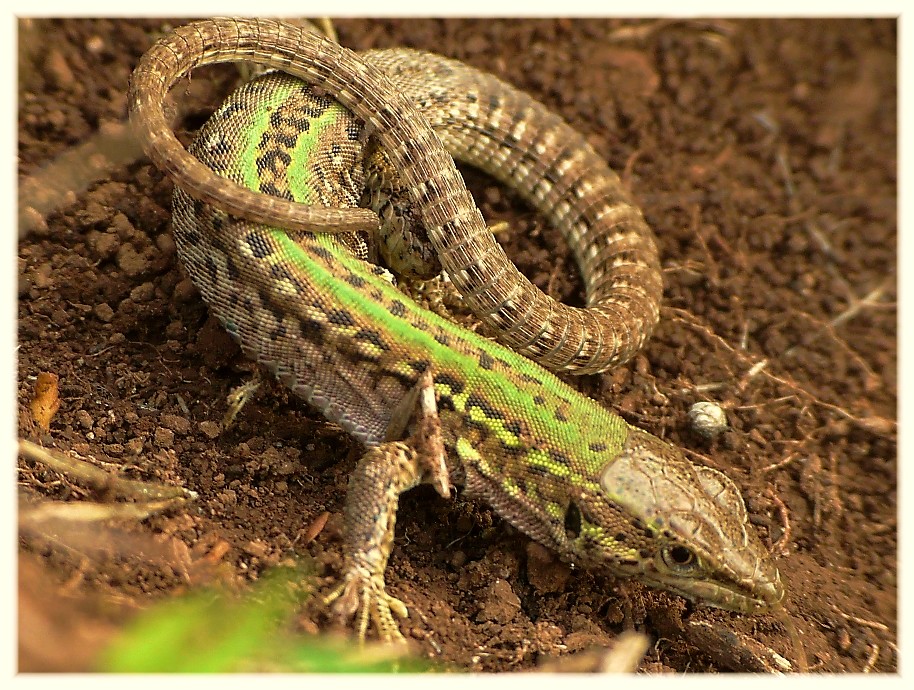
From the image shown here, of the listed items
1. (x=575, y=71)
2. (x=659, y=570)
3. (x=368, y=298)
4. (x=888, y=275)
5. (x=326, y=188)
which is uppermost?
(x=575, y=71)

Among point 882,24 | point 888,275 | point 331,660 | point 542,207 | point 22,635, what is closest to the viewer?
point 22,635

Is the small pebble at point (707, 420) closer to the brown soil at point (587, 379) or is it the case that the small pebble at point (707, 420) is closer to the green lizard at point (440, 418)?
the brown soil at point (587, 379)

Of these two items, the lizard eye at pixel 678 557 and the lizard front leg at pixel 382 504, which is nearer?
the lizard front leg at pixel 382 504

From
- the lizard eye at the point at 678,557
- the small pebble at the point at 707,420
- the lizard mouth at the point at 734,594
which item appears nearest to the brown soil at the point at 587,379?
the small pebble at the point at 707,420

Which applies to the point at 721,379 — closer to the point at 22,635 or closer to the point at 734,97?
the point at 734,97

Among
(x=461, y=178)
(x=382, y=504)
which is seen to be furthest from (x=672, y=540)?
(x=461, y=178)

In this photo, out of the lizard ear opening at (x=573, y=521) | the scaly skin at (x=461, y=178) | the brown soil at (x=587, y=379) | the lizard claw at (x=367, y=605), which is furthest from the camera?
the scaly skin at (x=461, y=178)

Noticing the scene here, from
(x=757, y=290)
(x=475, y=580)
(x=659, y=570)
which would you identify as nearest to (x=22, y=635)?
(x=475, y=580)
